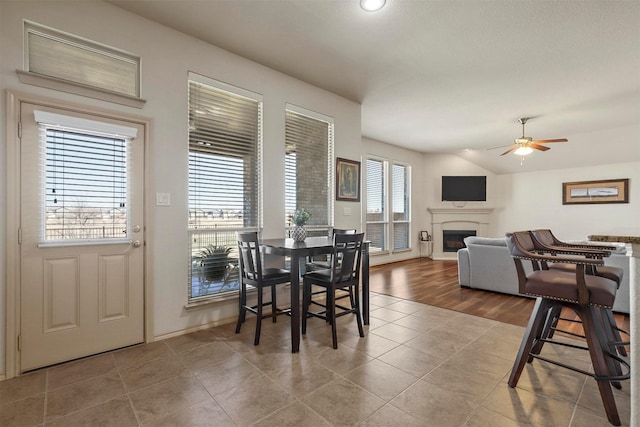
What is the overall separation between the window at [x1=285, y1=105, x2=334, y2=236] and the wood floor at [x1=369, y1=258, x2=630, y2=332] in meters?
1.51

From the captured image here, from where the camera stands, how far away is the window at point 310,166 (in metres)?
3.74

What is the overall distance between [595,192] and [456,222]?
2.82m

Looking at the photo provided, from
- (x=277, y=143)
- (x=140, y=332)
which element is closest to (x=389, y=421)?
(x=140, y=332)

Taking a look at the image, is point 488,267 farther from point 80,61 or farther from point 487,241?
point 80,61

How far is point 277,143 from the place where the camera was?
141 inches

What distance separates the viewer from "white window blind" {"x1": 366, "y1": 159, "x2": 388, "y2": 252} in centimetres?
688

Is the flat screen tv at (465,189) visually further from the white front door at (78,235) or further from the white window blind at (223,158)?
the white front door at (78,235)

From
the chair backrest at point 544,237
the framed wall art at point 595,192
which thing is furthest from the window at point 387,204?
the chair backrest at point 544,237

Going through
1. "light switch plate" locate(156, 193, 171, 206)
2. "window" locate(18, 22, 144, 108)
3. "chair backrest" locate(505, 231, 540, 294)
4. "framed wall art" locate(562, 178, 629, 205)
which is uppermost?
"window" locate(18, 22, 144, 108)

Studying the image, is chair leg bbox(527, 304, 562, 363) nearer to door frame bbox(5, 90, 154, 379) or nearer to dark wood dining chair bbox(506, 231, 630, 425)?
dark wood dining chair bbox(506, 231, 630, 425)

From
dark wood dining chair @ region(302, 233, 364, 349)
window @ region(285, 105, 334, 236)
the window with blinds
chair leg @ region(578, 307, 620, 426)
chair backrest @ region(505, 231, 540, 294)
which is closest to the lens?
chair leg @ region(578, 307, 620, 426)

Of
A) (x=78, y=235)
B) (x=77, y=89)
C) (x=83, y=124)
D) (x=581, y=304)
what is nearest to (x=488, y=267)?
(x=581, y=304)

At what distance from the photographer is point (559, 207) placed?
7059mm

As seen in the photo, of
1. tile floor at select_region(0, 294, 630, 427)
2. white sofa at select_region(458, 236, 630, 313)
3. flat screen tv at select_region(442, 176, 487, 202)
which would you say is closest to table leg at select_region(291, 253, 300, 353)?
tile floor at select_region(0, 294, 630, 427)
